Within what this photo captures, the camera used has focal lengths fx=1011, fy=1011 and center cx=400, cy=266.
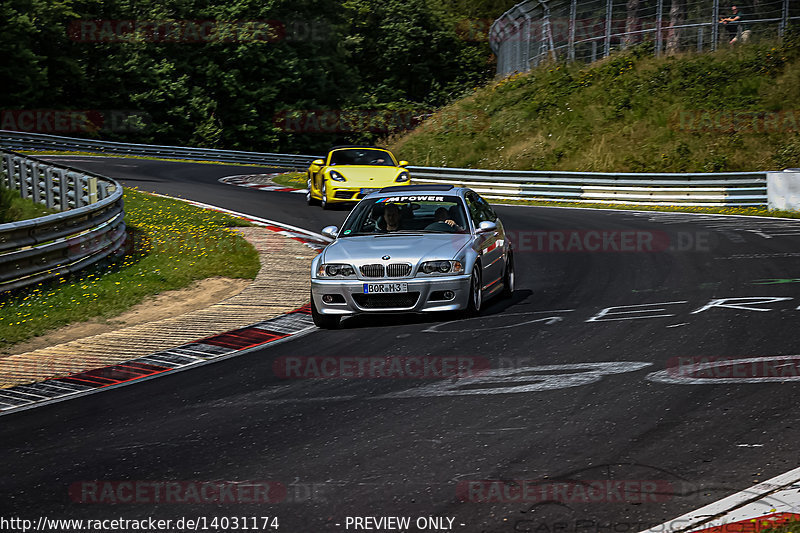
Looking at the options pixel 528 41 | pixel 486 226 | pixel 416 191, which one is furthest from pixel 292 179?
pixel 486 226

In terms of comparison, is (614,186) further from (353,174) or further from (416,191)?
(416,191)

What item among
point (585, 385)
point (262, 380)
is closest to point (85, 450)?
point (262, 380)

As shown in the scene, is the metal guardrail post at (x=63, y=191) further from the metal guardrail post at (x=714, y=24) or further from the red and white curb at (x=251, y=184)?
the metal guardrail post at (x=714, y=24)

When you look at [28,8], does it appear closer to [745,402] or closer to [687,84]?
[687,84]

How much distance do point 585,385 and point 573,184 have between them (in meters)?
21.1

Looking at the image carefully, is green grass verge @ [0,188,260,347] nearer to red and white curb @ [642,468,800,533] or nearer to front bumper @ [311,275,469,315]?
front bumper @ [311,275,469,315]

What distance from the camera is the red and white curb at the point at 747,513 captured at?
454cm

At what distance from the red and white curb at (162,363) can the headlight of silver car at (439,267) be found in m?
1.39

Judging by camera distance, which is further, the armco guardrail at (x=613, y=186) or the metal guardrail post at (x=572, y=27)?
the metal guardrail post at (x=572, y=27)

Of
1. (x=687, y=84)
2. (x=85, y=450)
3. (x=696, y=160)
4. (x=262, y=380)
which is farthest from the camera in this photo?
(x=687, y=84)

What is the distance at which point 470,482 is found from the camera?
5320 millimetres

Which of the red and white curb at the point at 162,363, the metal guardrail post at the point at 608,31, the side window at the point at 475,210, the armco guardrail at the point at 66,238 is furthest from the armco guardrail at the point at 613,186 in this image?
the red and white curb at the point at 162,363

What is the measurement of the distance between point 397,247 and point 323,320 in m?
1.11

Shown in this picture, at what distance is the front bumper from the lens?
10492mm
